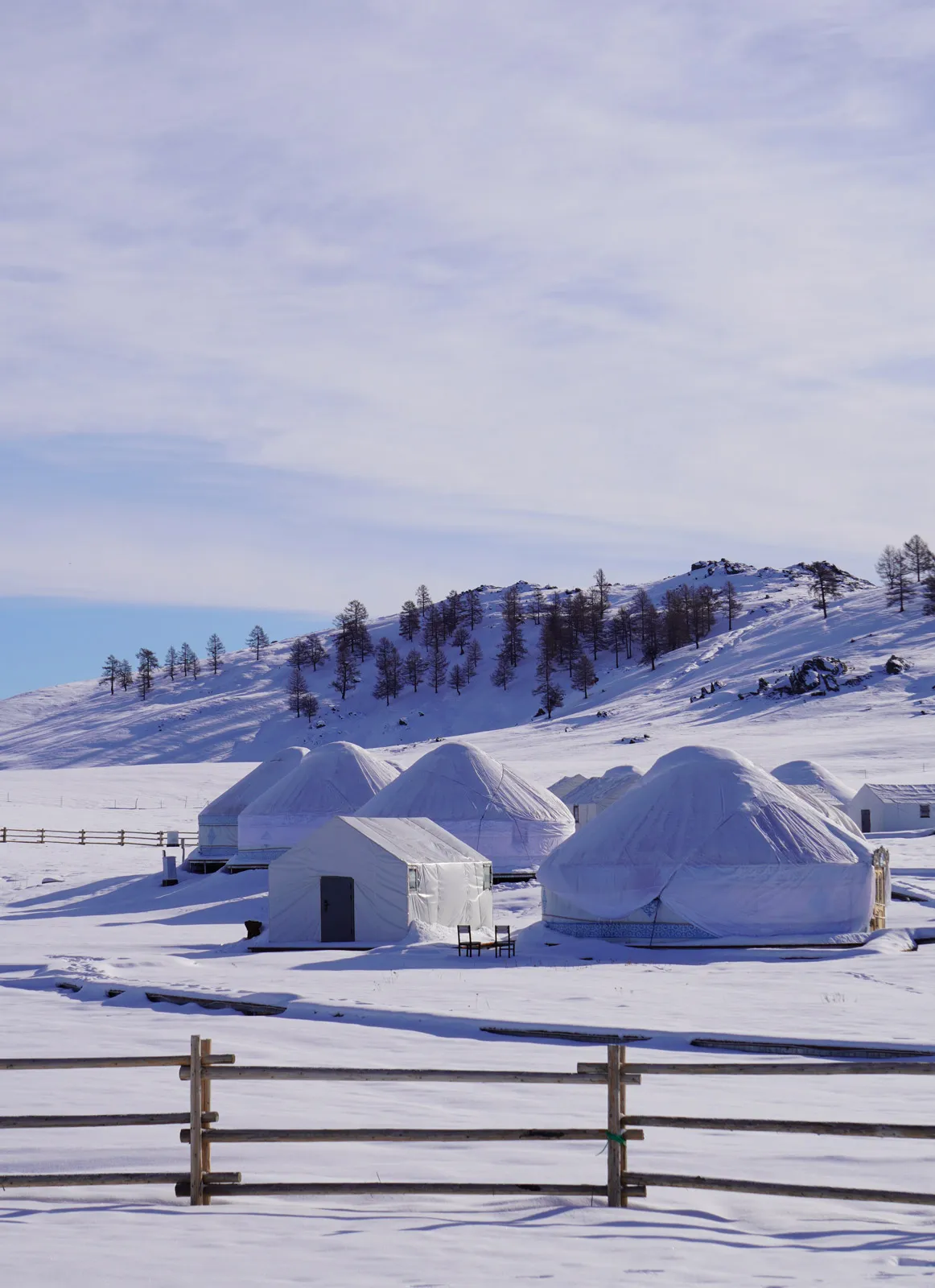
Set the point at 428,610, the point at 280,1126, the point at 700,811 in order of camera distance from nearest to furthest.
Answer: the point at 280,1126 < the point at 700,811 < the point at 428,610

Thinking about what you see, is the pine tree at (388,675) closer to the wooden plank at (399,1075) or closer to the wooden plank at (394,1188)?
the wooden plank at (399,1075)

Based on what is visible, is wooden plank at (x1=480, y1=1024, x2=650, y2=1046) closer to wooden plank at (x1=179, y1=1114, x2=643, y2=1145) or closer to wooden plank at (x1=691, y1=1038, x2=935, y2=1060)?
wooden plank at (x1=691, y1=1038, x2=935, y2=1060)

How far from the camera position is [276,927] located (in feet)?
108

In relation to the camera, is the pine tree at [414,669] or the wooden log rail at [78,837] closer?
the wooden log rail at [78,837]

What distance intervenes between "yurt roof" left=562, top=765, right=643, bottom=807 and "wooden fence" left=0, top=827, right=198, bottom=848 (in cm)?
1667

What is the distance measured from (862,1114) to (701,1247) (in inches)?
195

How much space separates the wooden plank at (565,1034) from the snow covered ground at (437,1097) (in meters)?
0.16

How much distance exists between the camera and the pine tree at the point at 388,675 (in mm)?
158625

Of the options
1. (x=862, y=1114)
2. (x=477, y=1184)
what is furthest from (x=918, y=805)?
(x=477, y=1184)

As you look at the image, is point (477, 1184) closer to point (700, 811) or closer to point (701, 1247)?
point (701, 1247)

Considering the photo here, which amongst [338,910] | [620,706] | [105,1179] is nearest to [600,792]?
[338,910]

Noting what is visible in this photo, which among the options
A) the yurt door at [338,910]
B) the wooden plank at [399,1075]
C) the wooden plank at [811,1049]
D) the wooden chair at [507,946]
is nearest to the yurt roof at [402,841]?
the yurt door at [338,910]

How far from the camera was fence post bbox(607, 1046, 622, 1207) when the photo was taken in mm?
9273

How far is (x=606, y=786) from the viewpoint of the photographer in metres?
58.3
